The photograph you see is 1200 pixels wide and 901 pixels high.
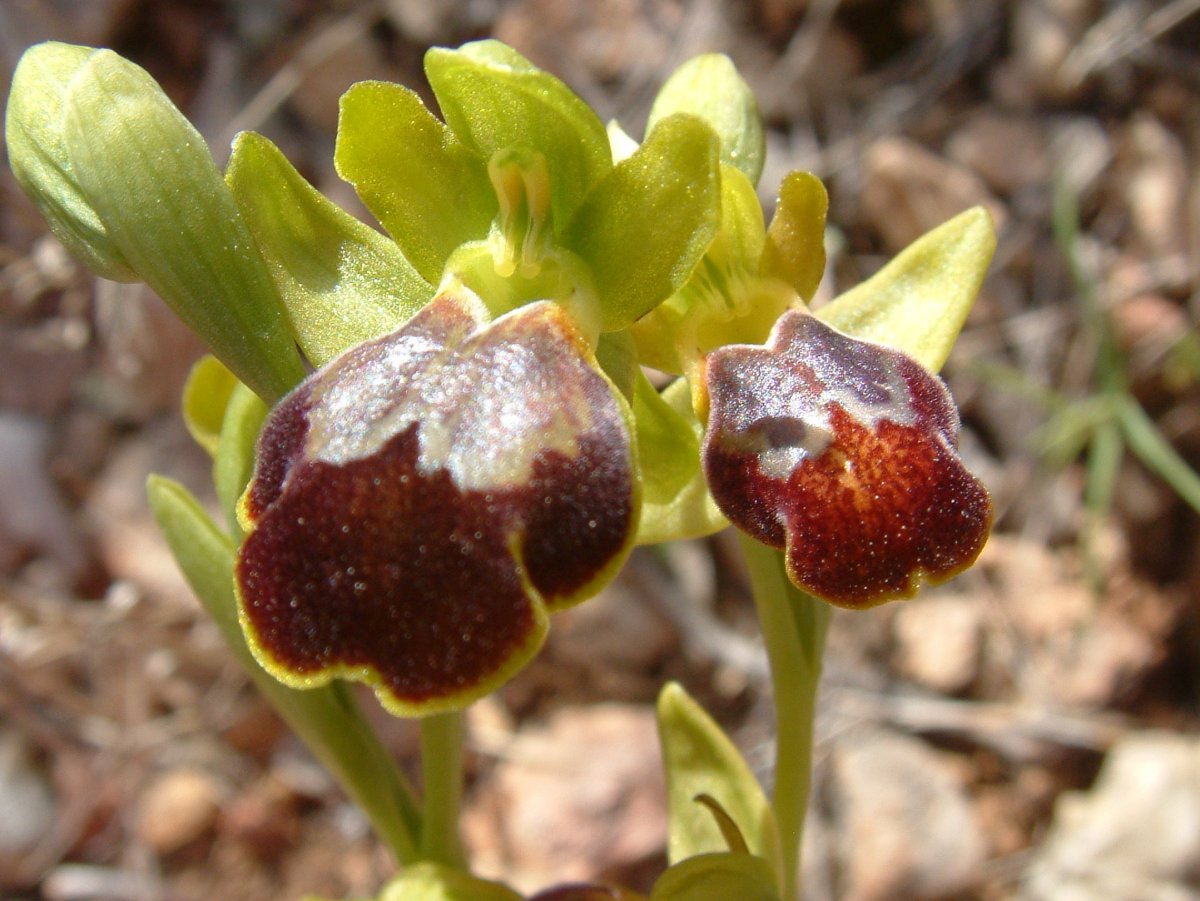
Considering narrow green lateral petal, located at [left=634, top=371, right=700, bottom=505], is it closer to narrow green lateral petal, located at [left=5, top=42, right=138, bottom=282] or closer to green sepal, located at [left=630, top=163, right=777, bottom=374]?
green sepal, located at [left=630, top=163, right=777, bottom=374]

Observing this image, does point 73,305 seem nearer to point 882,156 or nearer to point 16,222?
point 16,222

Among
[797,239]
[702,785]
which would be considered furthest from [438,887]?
[797,239]

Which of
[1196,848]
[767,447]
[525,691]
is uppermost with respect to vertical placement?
[767,447]

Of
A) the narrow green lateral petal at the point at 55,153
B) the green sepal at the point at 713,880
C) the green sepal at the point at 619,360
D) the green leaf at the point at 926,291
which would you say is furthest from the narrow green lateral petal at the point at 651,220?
the green sepal at the point at 713,880

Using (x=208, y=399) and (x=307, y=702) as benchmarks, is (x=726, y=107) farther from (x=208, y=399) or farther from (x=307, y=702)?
(x=307, y=702)

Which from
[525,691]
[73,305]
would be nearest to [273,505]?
[525,691]

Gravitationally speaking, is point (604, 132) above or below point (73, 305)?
above
